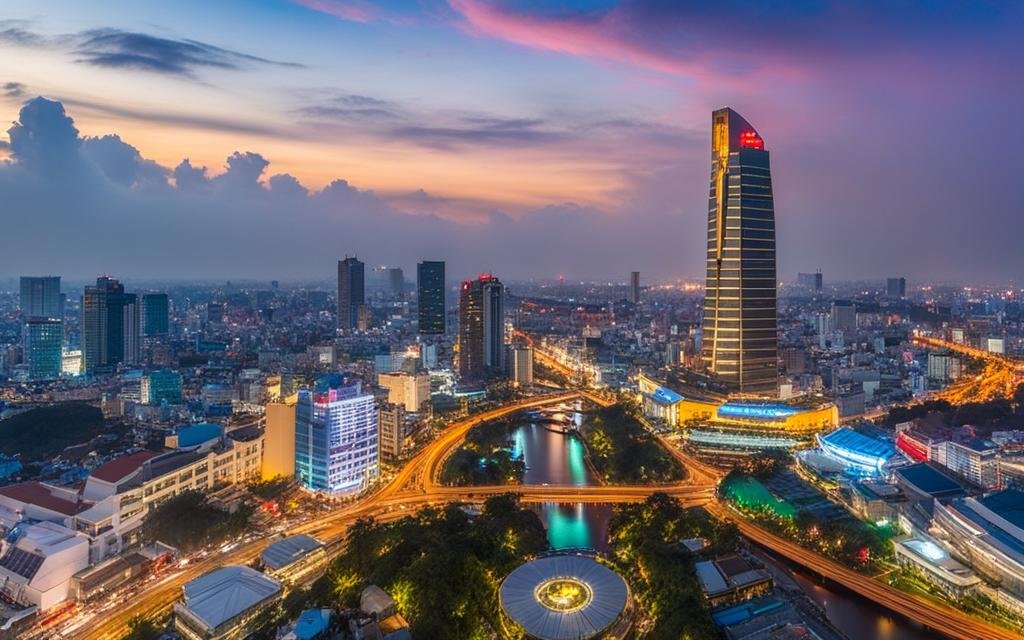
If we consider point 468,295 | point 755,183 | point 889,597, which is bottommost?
point 889,597

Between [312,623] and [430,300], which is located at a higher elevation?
[430,300]

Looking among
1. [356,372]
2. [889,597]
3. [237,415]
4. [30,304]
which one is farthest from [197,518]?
[30,304]

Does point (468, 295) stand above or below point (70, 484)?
above

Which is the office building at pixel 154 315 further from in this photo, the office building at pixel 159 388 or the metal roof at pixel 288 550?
the metal roof at pixel 288 550

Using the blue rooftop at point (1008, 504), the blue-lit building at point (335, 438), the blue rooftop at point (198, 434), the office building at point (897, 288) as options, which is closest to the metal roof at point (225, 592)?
the blue-lit building at point (335, 438)

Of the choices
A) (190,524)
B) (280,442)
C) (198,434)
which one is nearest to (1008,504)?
(190,524)

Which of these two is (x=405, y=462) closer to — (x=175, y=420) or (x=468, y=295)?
(x=175, y=420)

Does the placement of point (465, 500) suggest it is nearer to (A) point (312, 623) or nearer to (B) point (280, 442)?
(B) point (280, 442)
